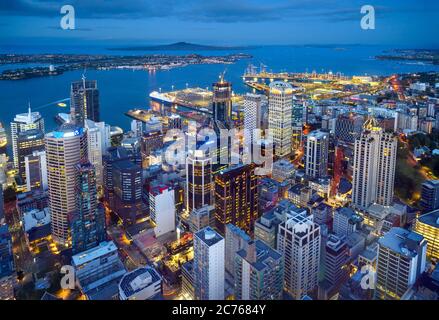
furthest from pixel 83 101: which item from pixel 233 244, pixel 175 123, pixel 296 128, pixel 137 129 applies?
pixel 233 244

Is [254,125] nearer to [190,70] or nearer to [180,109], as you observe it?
[180,109]

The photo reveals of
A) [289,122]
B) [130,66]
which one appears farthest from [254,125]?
[130,66]

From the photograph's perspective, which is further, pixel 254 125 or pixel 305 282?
pixel 254 125

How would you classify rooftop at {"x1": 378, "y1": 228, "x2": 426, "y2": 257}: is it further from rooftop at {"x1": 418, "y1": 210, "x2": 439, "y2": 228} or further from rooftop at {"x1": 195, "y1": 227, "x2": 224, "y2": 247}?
rooftop at {"x1": 195, "y1": 227, "x2": 224, "y2": 247}

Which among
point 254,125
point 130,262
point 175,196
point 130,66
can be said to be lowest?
point 130,262

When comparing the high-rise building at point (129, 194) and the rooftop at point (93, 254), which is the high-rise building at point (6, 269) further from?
the high-rise building at point (129, 194)

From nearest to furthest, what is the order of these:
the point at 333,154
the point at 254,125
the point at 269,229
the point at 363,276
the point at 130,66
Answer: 1. the point at 363,276
2. the point at 269,229
3. the point at 333,154
4. the point at 254,125
5. the point at 130,66

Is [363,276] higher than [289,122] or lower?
lower
